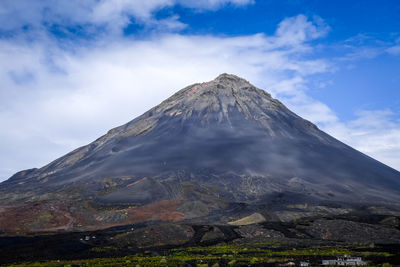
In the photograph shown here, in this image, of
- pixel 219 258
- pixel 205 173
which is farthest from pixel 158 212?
pixel 219 258

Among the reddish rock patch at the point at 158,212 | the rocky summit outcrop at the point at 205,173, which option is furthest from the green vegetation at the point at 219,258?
the reddish rock patch at the point at 158,212

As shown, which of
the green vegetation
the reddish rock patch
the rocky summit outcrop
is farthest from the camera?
the rocky summit outcrop

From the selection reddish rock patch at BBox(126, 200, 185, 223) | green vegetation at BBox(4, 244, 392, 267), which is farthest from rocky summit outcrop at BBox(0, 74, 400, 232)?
green vegetation at BBox(4, 244, 392, 267)

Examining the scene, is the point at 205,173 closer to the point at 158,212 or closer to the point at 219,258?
the point at 158,212

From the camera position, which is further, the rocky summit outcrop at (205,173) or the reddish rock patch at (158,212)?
the rocky summit outcrop at (205,173)

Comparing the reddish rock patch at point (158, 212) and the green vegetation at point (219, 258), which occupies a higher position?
the reddish rock patch at point (158, 212)

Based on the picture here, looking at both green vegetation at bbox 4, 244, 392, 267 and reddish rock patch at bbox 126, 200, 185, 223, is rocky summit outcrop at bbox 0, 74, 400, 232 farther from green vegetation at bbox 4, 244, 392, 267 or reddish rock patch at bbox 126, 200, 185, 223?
green vegetation at bbox 4, 244, 392, 267

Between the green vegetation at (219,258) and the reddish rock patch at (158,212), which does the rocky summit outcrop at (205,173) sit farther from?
the green vegetation at (219,258)

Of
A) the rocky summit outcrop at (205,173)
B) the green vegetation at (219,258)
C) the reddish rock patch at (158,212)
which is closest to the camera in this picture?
the green vegetation at (219,258)
